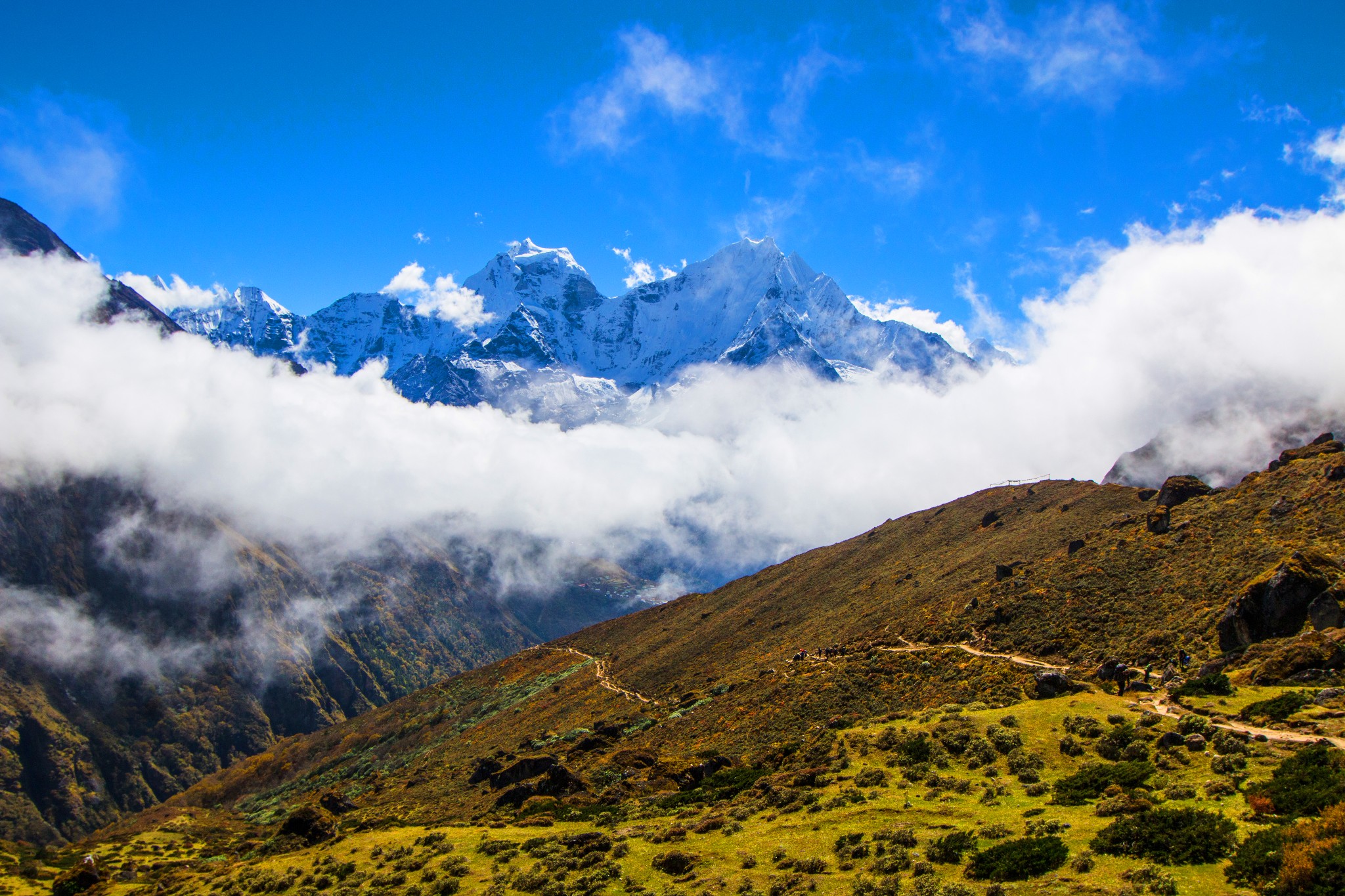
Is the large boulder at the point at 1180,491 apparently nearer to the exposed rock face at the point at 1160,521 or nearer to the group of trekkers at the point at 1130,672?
the exposed rock face at the point at 1160,521

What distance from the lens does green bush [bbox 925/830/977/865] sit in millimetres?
20297

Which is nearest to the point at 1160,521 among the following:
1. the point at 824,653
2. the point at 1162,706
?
the point at 824,653

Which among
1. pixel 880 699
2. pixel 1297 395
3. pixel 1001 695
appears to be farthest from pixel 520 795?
pixel 1297 395

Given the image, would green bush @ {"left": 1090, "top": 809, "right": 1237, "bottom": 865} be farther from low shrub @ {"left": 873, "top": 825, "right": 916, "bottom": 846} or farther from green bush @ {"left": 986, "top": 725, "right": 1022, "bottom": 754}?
green bush @ {"left": 986, "top": 725, "right": 1022, "bottom": 754}

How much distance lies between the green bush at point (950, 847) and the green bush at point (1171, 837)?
11.6ft

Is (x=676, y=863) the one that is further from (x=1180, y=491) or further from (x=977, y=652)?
(x=1180, y=491)

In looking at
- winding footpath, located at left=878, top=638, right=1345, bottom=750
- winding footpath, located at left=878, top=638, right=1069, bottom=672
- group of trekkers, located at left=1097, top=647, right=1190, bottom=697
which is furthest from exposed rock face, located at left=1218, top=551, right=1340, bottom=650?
winding footpath, located at left=878, top=638, right=1069, bottom=672

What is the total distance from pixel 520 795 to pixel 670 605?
84379 millimetres

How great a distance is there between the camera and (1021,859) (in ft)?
61.0

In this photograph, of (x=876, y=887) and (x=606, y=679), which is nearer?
(x=876, y=887)

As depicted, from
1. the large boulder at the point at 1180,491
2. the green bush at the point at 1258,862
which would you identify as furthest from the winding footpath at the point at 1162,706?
the large boulder at the point at 1180,491

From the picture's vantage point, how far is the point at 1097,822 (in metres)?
20.7

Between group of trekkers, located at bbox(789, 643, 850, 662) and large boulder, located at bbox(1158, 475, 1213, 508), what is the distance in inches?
1384

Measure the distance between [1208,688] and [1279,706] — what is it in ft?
17.8
